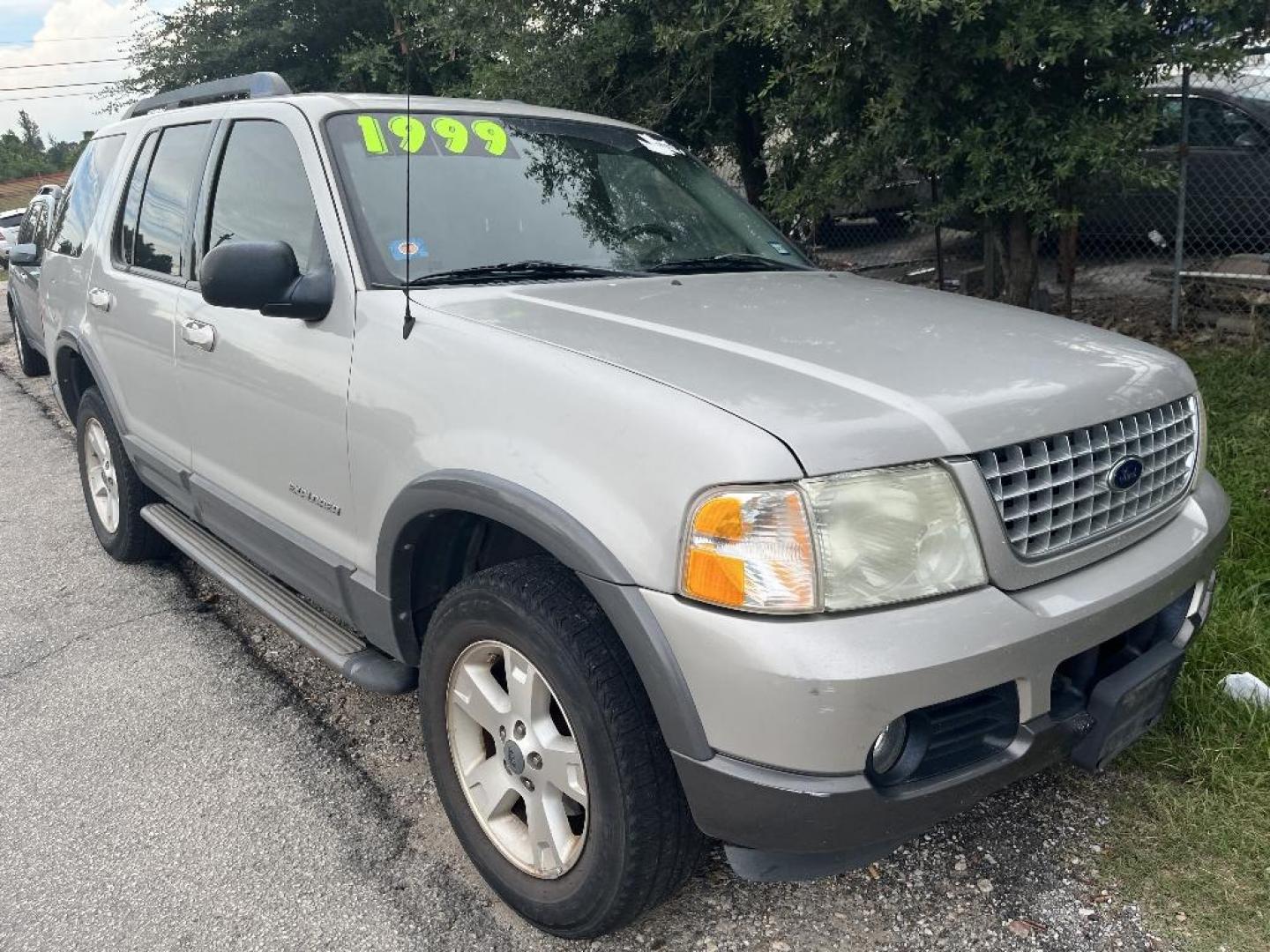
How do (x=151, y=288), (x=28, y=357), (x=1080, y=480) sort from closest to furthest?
1. (x=1080, y=480)
2. (x=151, y=288)
3. (x=28, y=357)

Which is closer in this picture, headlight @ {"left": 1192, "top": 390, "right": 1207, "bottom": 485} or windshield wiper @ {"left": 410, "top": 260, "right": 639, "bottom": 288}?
headlight @ {"left": 1192, "top": 390, "right": 1207, "bottom": 485}

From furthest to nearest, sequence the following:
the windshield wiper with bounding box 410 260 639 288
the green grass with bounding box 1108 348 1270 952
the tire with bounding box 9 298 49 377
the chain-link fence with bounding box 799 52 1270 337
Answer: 1. the tire with bounding box 9 298 49 377
2. the chain-link fence with bounding box 799 52 1270 337
3. the windshield wiper with bounding box 410 260 639 288
4. the green grass with bounding box 1108 348 1270 952

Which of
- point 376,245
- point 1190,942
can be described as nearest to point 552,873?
point 1190,942

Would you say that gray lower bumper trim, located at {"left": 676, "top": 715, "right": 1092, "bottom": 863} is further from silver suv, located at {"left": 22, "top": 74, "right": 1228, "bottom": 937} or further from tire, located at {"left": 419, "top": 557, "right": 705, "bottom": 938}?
tire, located at {"left": 419, "top": 557, "right": 705, "bottom": 938}

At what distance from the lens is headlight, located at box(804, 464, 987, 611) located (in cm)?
180

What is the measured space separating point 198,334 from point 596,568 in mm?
2035

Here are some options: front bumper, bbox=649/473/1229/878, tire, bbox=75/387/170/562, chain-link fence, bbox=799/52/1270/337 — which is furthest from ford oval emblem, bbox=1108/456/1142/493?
tire, bbox=75/387/170/562

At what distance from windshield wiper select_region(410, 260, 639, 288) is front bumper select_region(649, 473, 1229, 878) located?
124cm

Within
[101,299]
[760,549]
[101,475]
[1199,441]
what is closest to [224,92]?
[101,299]

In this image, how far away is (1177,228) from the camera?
615 centimetres

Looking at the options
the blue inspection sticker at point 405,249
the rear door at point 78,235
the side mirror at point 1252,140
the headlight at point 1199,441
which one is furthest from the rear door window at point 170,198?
the side mirror at point 1252,140

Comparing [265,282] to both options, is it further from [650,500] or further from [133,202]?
[133,202]

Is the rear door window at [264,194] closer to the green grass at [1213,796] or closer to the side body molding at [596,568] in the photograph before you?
the side body molding at [596,568]

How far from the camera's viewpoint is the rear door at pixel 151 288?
3.64 metres
